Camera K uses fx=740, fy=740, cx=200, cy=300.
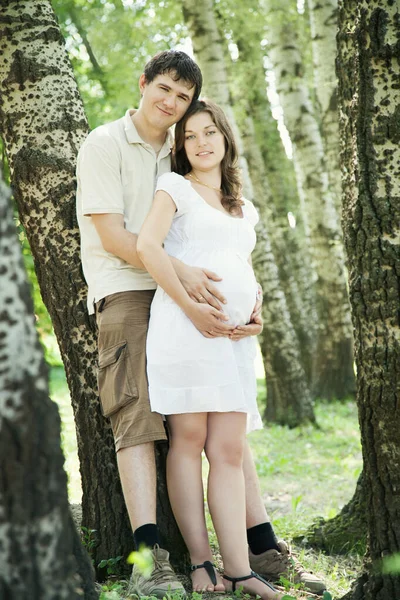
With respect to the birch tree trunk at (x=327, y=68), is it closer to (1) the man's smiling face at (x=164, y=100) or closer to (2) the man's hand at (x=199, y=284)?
(1) the man's smiling face at (x=164, y=100)

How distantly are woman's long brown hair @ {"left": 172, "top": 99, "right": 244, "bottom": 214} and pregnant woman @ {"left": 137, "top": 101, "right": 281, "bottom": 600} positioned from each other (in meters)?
0.18

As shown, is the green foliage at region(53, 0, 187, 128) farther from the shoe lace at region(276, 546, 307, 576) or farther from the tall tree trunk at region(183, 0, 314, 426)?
the shoe lace at region(276, 546, 307, 576)

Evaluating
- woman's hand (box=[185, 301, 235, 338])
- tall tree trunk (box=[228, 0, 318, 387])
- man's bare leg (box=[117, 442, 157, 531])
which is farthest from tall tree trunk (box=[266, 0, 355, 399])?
man's bare leg (box=[117, 442, 157, 531])

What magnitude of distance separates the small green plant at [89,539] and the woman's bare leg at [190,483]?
558mm

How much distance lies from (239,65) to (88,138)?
10482 millimetres

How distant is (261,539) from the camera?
12.7 ft

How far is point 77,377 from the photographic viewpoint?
3.87 metres

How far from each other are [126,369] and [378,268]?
1257 mm

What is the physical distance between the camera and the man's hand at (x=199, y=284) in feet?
11.5

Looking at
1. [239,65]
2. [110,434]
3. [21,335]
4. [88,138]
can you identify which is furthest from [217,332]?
[239,65]

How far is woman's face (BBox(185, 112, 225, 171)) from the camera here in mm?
3830

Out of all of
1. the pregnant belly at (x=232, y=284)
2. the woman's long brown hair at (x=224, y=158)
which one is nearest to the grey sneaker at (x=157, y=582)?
the pregnant belly at (x=232, y=284)

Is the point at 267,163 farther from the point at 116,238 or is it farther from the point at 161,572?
the point at 161,572

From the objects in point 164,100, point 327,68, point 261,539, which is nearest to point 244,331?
point 261,539
